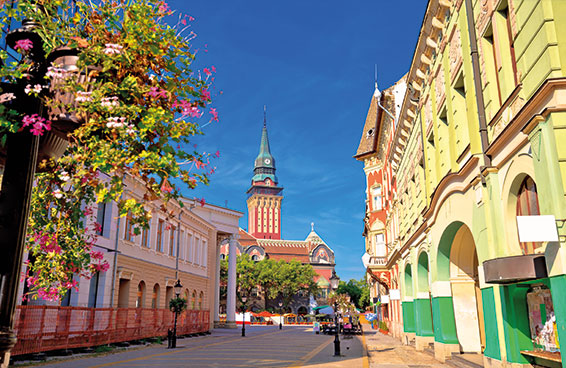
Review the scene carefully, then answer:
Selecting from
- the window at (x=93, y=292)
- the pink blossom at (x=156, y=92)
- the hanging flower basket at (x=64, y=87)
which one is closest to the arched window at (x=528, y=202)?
the pink blossom at (x=156, y=92)

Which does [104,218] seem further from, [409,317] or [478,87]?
[478,87]

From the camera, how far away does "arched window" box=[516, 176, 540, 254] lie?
8289 mm

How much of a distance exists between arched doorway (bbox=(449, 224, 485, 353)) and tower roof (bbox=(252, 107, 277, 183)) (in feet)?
458

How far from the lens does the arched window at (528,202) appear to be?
326 inches

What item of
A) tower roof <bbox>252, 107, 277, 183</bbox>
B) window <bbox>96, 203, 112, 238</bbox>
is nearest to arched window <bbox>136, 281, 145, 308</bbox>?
window <bbox>96, 203, 112, 238</bbox>

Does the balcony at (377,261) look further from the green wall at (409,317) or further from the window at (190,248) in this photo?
the window at (190,248)

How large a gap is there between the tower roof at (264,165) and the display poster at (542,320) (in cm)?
14505

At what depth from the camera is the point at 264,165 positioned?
6284 inches

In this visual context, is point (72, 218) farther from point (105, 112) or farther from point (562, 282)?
point (562, 282)

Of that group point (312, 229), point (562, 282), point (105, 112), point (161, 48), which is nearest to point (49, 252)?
point (105, 112)

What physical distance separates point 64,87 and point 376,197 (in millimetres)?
38953

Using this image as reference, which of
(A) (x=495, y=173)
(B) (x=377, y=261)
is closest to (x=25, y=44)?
(A) (x=495, y=173)

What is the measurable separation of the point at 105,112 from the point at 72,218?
5.77 feet

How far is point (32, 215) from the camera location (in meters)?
5.54
